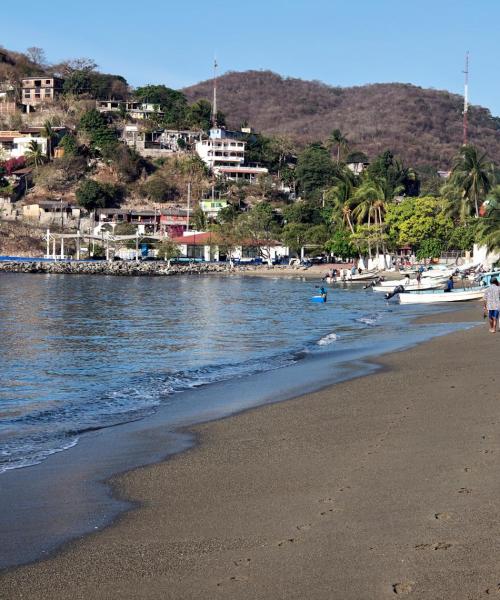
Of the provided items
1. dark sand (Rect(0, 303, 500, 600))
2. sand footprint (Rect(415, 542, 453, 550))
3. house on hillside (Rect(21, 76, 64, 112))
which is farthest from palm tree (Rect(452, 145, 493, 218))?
house on hillside (Rect(21, 76, 64, 112))

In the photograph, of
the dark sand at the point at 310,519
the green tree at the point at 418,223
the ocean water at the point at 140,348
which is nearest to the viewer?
the dark sand at the point at 310,519

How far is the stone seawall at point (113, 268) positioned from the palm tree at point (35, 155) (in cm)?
4174

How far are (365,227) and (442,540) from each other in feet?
294

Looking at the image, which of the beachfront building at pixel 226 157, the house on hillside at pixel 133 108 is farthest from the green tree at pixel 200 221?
the house on hillside at pixel 133 108

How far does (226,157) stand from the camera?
146m

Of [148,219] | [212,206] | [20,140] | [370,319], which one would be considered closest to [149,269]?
[148,219]

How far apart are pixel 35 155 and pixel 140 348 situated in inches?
4846

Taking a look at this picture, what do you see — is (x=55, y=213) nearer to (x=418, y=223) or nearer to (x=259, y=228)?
(x=259, y=228)

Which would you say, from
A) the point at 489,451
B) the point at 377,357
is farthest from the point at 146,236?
the point at 489,451

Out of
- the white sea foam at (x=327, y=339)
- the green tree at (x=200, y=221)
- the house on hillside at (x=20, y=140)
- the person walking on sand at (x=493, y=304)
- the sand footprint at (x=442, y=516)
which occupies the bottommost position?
the white sea foam at (x=327, y=339)

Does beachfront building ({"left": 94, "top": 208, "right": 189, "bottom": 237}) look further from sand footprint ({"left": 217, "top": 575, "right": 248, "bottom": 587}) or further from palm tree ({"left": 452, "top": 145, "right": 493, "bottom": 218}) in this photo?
sand footprint ({"left": 217, "top": 575, "right": 248, "bottom": 587})

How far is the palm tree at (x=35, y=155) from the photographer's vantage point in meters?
143

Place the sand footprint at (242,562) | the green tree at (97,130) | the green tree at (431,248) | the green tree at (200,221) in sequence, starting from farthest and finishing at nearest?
the green tree at (97,130) < the green tree at (200,221) < the green tree at (431,248) < the sand footprint at (242,562)

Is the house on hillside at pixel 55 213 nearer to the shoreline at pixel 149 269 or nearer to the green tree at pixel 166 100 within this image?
the shoreline at pixel 149 269
